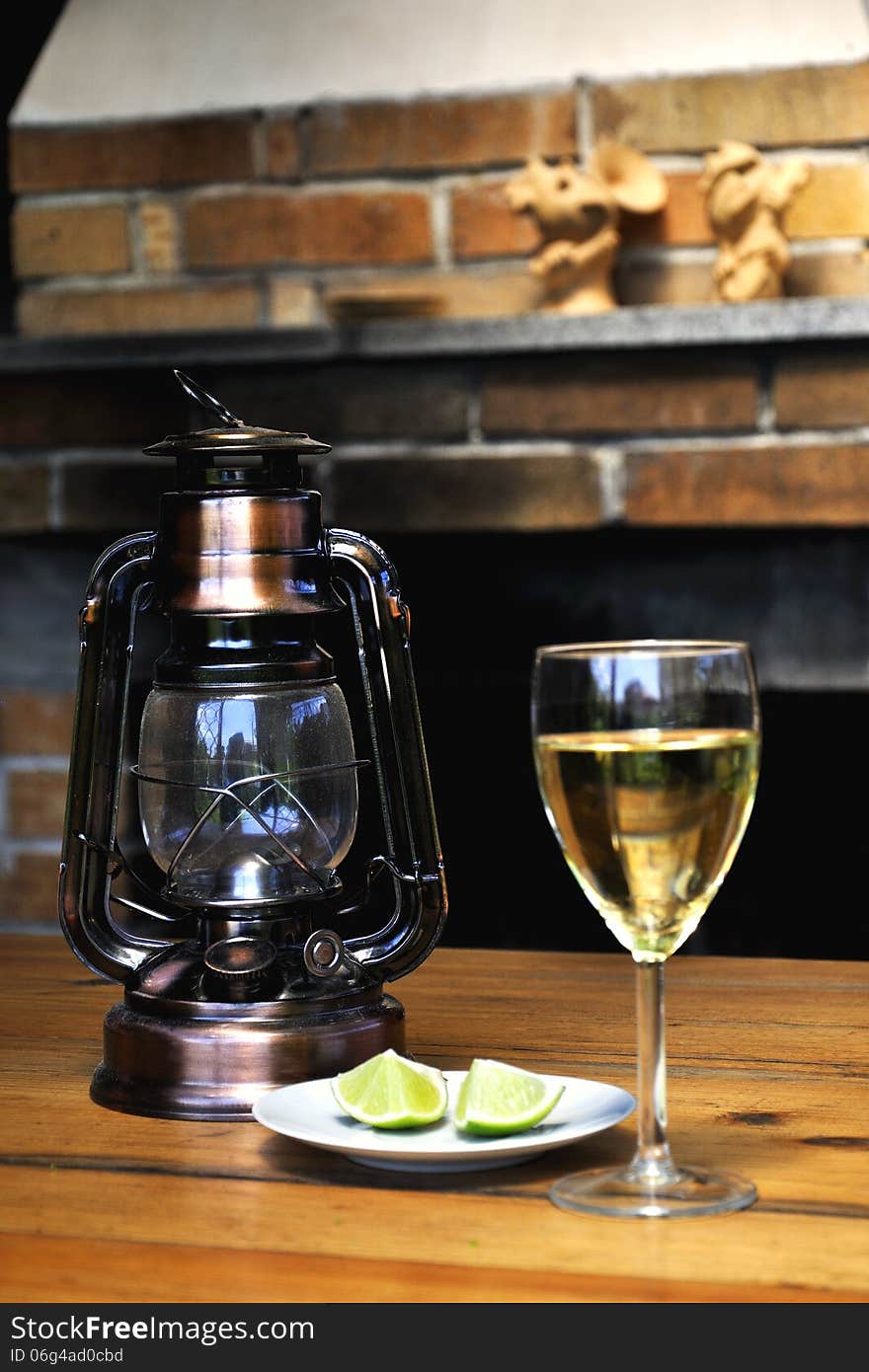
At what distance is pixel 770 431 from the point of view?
1.87m

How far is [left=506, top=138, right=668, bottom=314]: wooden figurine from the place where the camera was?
1.86m

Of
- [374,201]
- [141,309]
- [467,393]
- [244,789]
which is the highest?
[374,201]

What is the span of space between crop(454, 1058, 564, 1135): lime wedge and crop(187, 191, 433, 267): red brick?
1.48m

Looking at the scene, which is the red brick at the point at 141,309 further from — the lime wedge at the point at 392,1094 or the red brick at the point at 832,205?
the lime wedge at the point at 392,1094

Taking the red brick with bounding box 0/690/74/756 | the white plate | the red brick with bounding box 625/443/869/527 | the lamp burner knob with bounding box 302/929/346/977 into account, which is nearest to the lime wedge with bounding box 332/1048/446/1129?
the white plate

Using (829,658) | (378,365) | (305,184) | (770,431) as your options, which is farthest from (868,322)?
(305,184)

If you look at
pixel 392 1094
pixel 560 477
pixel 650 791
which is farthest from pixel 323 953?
pixel 560 477

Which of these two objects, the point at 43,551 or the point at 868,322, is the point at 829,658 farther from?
the point at 43,551

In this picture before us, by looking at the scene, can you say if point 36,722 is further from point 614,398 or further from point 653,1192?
point 653,1192

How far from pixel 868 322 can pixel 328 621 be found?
683 millimetres

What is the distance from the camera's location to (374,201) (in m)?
2.02

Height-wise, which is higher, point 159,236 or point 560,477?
point 159,236

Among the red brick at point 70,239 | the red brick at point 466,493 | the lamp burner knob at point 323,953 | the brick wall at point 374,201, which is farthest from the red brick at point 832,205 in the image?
the lamp burner knob at point 323,953

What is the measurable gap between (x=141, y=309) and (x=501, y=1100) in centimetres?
161
